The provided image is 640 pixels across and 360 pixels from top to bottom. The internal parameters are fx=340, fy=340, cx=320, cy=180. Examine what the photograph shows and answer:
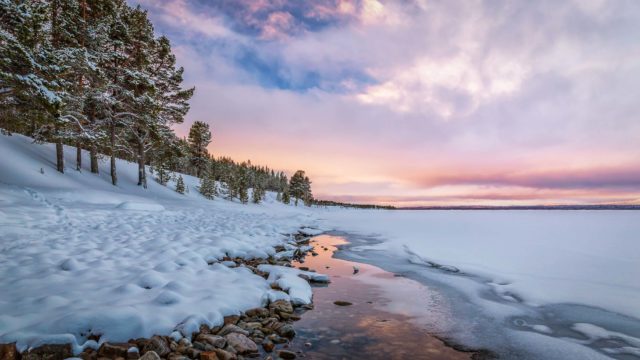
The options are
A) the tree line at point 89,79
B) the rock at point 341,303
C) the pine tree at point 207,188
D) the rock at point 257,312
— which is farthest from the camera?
the pine tree at point 207,188

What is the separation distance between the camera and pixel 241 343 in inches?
187

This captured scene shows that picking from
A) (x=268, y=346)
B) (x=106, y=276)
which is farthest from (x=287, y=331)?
(x=106, y=276)

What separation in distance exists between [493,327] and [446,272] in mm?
4358

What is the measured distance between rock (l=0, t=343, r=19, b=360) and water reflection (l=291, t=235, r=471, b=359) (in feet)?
10.6

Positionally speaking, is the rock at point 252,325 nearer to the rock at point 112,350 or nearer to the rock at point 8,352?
Answer: the rock at point 112,350

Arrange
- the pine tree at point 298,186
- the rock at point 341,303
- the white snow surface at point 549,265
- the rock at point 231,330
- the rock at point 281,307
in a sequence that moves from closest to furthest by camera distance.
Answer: the rock at point 231,330 → the rock at point 281,307 → the rock at point 341,303 → the white snow surface at point 549,265 → the pine tree at point 298,186

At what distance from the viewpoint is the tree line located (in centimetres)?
976

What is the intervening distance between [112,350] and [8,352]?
98 cm

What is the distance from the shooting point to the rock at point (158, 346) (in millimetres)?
4152

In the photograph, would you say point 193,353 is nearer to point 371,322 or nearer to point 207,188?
point 371,322

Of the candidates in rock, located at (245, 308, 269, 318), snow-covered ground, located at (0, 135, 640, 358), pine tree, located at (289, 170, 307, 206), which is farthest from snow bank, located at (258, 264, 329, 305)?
pine tree, located at (289, 170, 307, 206)

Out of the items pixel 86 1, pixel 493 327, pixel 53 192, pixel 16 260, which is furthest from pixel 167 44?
pixel 493 327

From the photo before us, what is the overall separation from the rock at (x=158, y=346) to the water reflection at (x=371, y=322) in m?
1.72

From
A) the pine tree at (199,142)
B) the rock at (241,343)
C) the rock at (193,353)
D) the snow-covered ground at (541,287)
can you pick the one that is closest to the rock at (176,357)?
the rock at (193,353)
